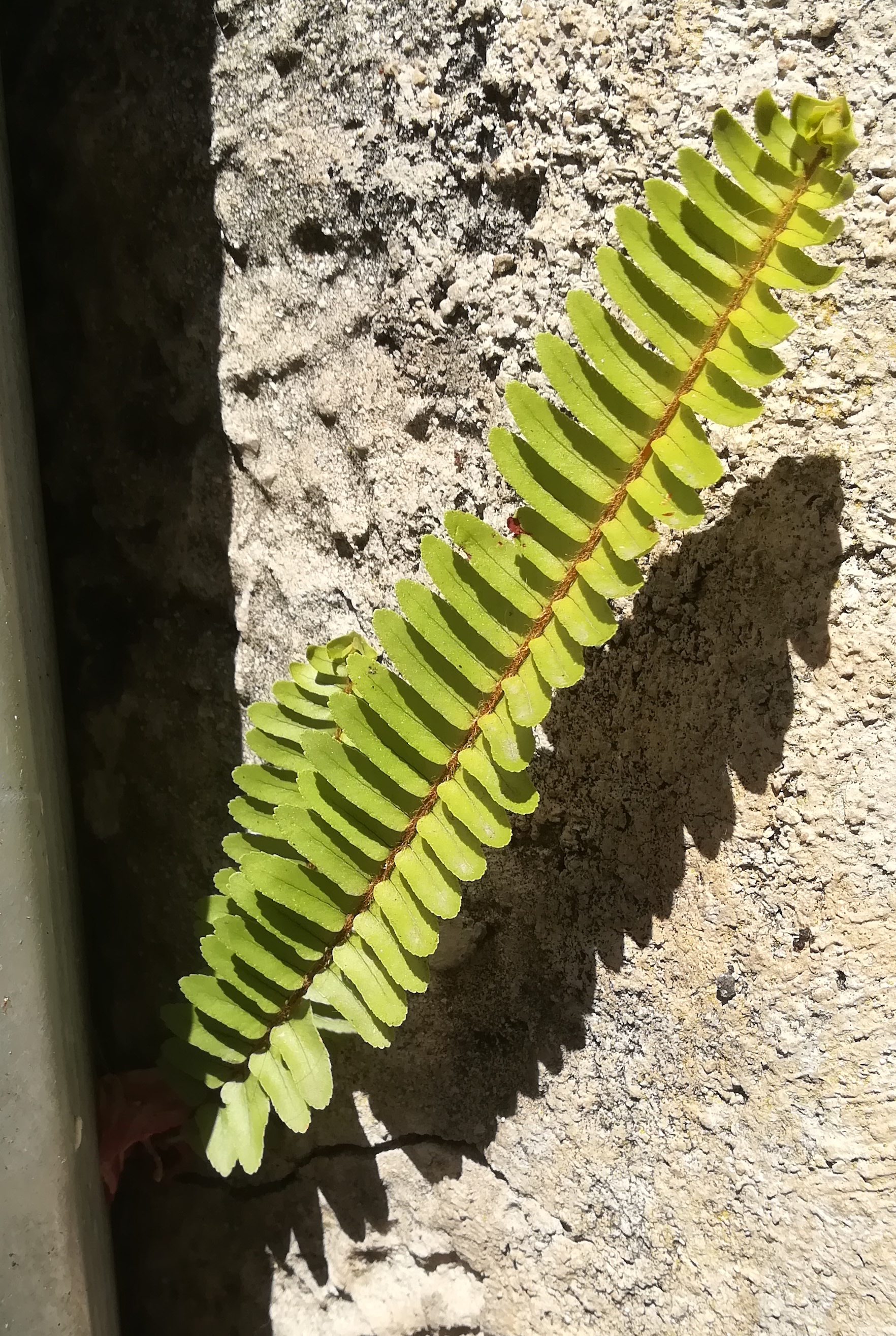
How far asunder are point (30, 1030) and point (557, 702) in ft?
3.22

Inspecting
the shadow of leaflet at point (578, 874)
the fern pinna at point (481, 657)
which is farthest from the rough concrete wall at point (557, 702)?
the fern pinna at point (481, 657)

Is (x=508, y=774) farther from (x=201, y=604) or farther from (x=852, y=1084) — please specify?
(x=201, y=604)

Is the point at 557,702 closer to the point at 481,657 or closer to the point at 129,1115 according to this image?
the point at 481,657

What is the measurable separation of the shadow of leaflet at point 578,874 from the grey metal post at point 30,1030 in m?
0.46

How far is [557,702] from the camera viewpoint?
1.75 m

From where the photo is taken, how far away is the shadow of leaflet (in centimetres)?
Result: 159

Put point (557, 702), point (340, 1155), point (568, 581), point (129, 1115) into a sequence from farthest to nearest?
1. point (340, 1155)
2. point (129, 1115)
3. point (557, 702)
4. point (568, 581)

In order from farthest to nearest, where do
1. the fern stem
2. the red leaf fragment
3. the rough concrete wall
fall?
the red leaf fragment < the rough concrete wall < the fern stem

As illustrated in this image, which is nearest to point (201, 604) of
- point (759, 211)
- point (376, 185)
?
point (376, 185)

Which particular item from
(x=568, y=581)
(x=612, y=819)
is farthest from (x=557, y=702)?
(x=568, y=581)

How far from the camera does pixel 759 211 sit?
1.33 m

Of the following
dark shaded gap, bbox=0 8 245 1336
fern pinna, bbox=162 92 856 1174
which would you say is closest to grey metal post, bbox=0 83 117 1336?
fern pinna, bbox=162 92 856 1174

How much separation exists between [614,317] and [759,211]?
0.22m

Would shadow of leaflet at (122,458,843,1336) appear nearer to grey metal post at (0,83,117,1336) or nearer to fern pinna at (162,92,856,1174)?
fern pinna at (162,92,856,1174)
